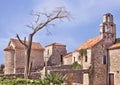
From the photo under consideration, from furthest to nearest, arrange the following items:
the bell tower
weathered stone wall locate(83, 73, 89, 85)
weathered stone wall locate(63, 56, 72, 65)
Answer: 1. weathered stone wall locate(63, 56, 72, 65)
2. the bell tower
3. weathered stone wall locate(83, 73, 89, 85)

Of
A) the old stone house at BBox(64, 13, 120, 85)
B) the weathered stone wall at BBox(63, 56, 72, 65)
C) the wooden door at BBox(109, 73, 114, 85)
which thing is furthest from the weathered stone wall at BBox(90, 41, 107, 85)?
the weathered stone wall at BBox(63, 56, 72, 65)

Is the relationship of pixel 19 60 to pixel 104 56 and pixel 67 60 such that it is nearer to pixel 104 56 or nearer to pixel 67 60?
pixel 67 60

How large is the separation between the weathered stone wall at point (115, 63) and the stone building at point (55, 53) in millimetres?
16274

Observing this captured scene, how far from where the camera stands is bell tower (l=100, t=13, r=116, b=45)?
4622 cm

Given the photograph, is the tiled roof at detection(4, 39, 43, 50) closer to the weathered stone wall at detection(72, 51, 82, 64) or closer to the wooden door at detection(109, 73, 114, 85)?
the weathered stone wall at detection(72, 51, 82, 64)

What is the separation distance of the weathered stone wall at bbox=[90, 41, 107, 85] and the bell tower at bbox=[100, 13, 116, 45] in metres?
1.21

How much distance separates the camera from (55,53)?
195 ft

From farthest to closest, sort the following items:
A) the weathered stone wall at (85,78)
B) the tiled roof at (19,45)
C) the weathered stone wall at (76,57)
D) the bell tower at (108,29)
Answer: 1. the tiled roof at (19,45)
2. the weathered stone wall at (76,57)
3. the bell tower at (108,29)
4. the weathered stone wall at (85,78)

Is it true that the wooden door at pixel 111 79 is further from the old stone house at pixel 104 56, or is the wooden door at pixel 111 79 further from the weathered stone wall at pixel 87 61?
the weathered stone wall at pixel 87 61

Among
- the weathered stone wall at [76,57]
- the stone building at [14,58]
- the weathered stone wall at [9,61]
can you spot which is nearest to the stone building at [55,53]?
the stone building at [14,58]

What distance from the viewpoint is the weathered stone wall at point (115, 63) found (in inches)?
1677

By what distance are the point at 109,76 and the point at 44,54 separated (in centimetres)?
1902

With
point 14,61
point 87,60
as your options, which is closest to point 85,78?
point 87,60

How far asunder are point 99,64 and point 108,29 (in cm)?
531
